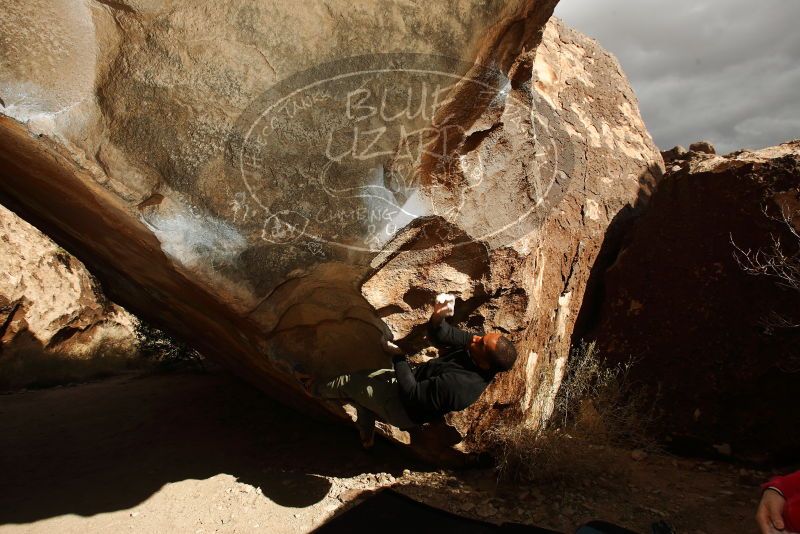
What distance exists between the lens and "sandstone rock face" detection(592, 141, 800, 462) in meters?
3.67

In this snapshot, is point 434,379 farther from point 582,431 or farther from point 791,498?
point 582,431

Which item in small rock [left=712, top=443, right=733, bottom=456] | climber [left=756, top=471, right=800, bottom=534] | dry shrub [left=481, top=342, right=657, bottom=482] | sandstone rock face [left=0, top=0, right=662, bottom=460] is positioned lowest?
climber [left=756, top=471, right=800, bottom=534]

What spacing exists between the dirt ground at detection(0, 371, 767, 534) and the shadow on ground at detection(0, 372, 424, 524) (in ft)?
0.04

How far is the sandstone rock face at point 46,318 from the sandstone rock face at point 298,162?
4.44 meters

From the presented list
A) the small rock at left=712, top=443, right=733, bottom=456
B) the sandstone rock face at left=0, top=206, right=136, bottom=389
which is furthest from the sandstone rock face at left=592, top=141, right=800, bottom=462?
the sandstone rock face at left=0, top=206, right=136, bottom=389

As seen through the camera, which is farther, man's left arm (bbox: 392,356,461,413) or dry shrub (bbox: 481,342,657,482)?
dry shrub (bbox: 481,342,657,482)

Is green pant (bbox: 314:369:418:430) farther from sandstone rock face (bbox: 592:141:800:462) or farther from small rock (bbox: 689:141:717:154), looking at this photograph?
small rock (bbox: 689:141:717:154)

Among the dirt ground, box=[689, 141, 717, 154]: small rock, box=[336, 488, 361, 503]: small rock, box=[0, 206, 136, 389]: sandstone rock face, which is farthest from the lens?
box=[0, 206, 136, 389]: sandstone rock face

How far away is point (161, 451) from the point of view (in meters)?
4.20

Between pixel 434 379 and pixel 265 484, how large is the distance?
1639 millimetres

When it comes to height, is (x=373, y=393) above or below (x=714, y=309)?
below

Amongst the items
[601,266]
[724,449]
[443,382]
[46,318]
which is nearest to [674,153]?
[601,266]

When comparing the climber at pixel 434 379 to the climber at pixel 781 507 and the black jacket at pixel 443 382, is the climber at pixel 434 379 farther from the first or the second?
the climber at pixel 781 507

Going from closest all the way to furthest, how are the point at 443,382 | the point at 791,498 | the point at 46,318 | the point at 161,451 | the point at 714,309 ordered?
the point at 791,498
the point at 443,382
the point at 714,309
the point at 161,451
the point at 46,318
